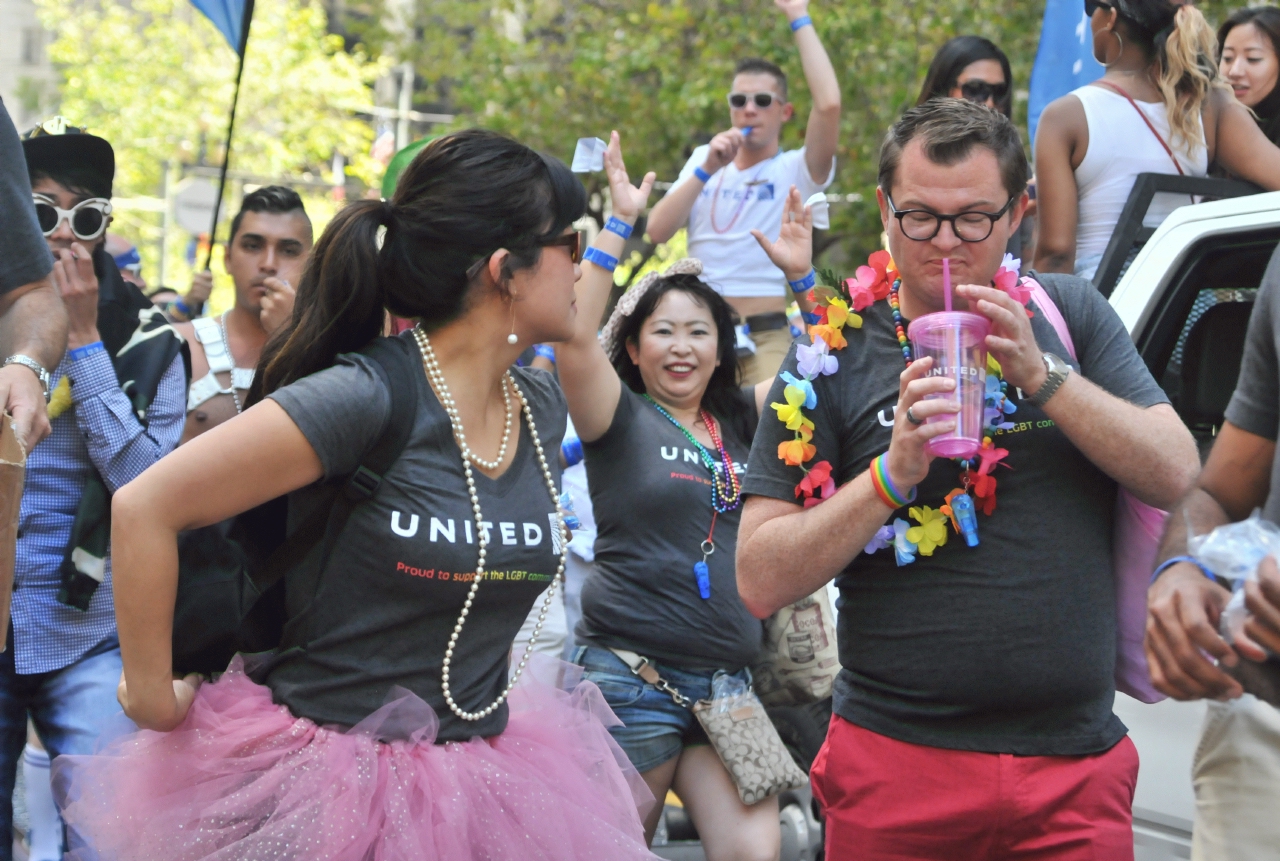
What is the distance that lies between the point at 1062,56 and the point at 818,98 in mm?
1116

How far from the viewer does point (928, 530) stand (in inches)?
106

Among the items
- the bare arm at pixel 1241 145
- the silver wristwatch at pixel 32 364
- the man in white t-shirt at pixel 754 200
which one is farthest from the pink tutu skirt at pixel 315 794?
the man in white t-shirt at pixel 754 200

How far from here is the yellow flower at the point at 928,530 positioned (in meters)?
2.70

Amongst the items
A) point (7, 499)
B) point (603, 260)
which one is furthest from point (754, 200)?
point (7, 499)

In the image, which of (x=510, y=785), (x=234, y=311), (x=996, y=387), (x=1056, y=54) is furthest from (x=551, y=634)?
(x=1056, y=54)

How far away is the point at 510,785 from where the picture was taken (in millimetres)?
2736

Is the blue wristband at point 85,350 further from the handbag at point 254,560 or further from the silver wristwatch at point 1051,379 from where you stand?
the silver wristwatch at point 1051,379

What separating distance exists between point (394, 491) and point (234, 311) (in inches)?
102

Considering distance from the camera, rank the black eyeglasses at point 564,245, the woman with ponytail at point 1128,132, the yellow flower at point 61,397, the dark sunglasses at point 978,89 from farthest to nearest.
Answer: the dark sunglasses at point 978,89 < the woman with ponytail at point 1128,132 < the yellow flower at point 61,397 < the black eyeglasses at point 564,245

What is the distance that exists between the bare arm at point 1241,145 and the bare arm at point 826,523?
2.50 meters

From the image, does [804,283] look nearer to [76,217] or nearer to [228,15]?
[76,217]

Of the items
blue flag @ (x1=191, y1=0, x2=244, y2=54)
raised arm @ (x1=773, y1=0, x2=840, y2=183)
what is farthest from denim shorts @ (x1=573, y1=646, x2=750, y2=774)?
blue flag @ (x1=191, y1=0, x2=244, y2=54)

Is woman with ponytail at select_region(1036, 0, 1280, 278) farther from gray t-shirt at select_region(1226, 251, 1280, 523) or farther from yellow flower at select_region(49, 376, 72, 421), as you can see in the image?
yellow flower at select_region(49, 376, 72, 421)

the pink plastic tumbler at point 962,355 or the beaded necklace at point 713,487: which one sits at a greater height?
the pink plastic tumbler at point 962,355
